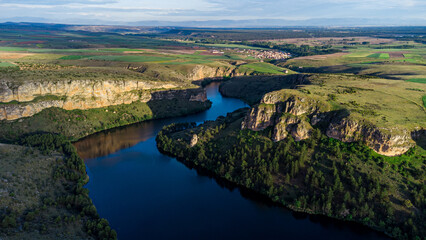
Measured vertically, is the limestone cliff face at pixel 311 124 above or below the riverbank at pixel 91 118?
above

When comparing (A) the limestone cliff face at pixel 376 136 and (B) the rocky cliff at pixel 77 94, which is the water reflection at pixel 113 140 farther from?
(A) the limestone cliff face at pixel 376 136

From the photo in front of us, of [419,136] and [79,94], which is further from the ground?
[79,94]

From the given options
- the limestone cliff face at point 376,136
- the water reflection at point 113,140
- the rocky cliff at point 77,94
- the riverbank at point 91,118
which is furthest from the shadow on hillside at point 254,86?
the limestone cliff face at point 376,136

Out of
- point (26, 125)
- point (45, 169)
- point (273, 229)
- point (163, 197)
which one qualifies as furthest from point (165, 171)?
point (26, 125)

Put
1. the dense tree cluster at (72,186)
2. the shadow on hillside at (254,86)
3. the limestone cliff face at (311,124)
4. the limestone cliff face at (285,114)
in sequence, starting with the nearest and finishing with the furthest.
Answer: the dense tree cluster at (72,186) → the limestone cliff face at (311,124) → the limestone cliff face at (285,114) → the shadow on hillside at (254,86)

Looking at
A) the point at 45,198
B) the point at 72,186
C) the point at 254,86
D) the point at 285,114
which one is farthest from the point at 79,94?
the point at 254,86

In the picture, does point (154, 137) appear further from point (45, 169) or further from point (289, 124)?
point (289, 124)

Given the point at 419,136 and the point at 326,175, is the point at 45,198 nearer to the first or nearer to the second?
→ the point at 326,175
